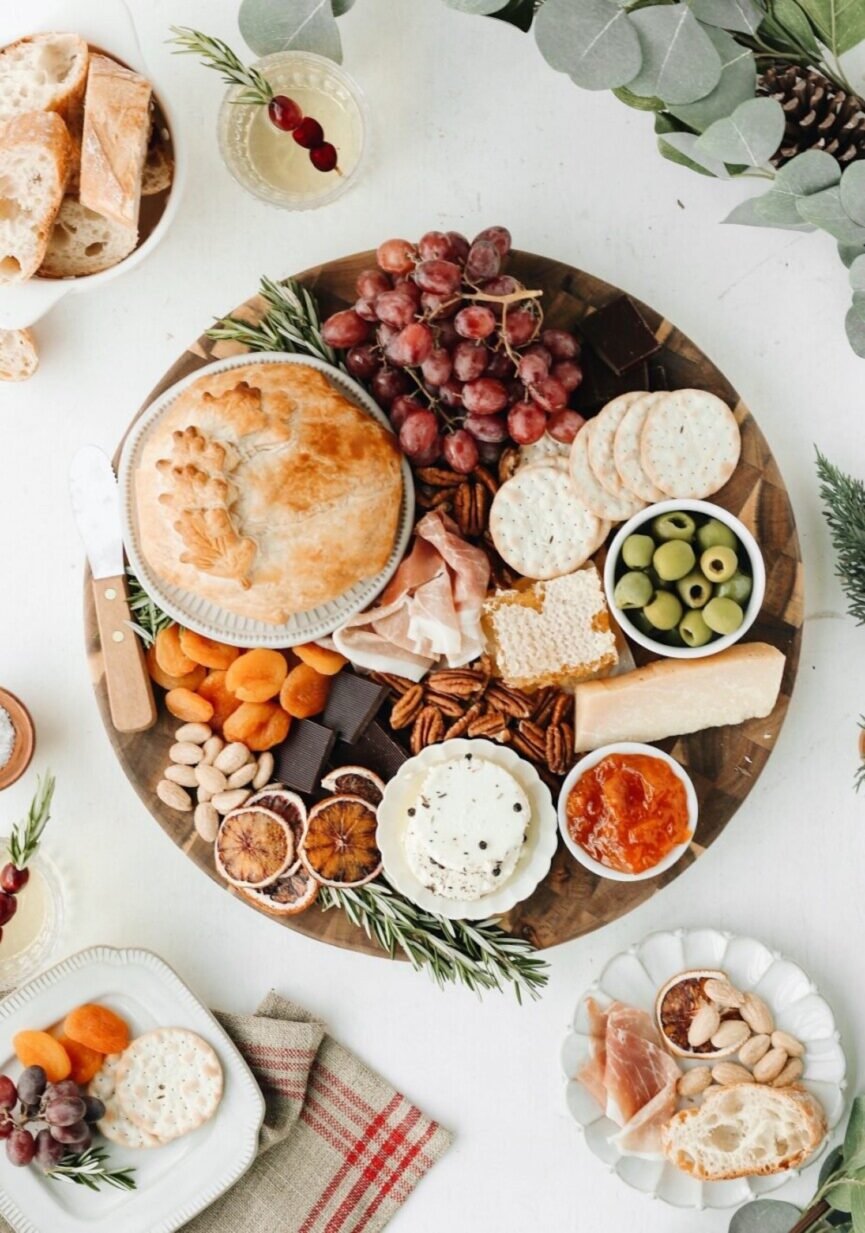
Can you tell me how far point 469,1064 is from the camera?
1.89 metres

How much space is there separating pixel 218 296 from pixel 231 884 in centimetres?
96

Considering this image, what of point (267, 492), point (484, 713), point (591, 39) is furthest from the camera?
point (484, 713)

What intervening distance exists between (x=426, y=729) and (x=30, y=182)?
98cm

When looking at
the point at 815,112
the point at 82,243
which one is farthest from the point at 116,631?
the point at 815,112

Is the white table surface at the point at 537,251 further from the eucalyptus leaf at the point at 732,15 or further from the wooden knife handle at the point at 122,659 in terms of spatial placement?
the eucalyptus leaf at the point at 732,15

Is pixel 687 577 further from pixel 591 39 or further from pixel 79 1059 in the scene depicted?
pixel 79 1059

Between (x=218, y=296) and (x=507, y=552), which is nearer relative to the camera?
(x=507, y=552)

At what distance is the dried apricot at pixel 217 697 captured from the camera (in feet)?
5.96

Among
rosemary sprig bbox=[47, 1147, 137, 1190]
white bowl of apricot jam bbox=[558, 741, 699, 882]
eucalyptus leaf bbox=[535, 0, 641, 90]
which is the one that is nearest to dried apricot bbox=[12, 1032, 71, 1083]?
rosemary sprig bbox=[47, 1147, 137, 1190]

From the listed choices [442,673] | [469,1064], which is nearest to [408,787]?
[442,673]

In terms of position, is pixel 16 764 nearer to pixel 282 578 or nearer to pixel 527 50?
pixel 282 578

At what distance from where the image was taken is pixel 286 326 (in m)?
1.75

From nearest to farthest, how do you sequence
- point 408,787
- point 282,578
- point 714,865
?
1. point 282,578
2. point 408,787
3. point 714,865

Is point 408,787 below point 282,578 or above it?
below
